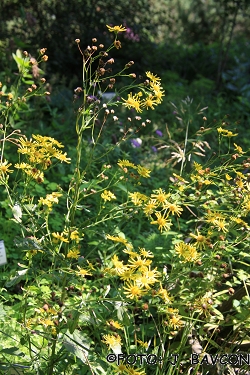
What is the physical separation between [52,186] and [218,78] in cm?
416

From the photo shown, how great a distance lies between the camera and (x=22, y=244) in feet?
6.34

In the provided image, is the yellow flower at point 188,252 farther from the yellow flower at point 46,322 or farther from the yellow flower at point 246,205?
the yellow flower at point 46,322

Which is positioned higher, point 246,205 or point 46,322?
point 246,205

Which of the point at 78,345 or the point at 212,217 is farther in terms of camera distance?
the point at 212,217

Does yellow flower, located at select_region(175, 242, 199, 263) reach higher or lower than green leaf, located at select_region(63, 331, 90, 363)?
higher

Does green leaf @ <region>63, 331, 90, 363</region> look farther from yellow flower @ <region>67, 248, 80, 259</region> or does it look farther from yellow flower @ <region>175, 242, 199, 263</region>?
yellow flower @ <region>175, 242, 199, 263</region>

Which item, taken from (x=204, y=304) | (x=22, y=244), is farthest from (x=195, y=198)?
(x=22, y=244)

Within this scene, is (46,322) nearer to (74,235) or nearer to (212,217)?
(74,235)

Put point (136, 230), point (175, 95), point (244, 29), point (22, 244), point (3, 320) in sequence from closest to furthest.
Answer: point (22, 244) < point (3, 320) < point (136, 230) < point (175, 95) < point (244, 29)

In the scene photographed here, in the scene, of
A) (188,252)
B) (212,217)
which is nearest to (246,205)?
(212,217)

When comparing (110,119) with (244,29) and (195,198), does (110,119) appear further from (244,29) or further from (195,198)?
(244,29)

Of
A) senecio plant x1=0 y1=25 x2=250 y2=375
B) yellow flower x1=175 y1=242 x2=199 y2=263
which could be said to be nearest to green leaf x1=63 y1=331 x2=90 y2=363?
senecio plant x1=0 y1=25 x2=250 y2=375

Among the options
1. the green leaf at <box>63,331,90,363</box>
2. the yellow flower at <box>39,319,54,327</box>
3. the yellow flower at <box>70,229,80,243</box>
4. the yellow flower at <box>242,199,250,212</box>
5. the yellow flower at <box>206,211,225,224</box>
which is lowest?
the green leaf at <box>63,331,90,363</box>

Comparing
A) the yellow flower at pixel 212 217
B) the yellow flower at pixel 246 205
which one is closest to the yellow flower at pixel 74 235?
the yellow flower at pixel 212 217
